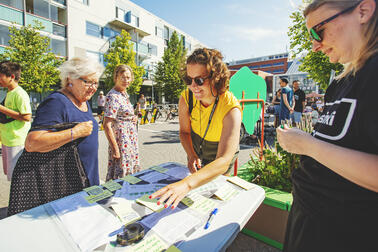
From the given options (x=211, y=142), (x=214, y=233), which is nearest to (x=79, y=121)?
(x=211, y=142)

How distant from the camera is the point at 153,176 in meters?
1.76

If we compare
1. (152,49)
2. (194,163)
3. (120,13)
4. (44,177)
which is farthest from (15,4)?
(194,163)

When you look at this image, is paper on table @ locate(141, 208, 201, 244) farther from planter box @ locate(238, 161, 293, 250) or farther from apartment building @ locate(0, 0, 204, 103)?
apartment building @ locate(0, 0, 204, 103)

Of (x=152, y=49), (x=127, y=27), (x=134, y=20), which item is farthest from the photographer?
(x=152, y=49)

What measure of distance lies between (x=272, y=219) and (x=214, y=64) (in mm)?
1746

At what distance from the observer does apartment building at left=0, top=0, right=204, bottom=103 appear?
16.4m

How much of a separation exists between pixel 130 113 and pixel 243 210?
2167 millimetres

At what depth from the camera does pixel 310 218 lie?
89cm

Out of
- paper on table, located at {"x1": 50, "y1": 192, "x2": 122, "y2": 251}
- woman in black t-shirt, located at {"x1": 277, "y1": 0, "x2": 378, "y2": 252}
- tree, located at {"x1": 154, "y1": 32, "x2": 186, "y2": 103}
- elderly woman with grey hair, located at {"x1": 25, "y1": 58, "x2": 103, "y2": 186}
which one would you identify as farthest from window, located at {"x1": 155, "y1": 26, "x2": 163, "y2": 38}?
woman in black t-shirt, located at {"x1": 277, "y1": 0, "x2": 378, "y2": 252}

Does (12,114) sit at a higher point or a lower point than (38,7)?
lower

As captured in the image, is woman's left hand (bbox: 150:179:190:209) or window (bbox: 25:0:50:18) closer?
woman's left hand (bbox: 150:179:190:209)

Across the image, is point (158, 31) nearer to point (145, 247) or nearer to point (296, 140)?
point (296, 140)

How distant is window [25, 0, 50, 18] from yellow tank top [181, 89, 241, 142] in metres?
23.3

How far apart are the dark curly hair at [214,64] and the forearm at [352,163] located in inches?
45.7
